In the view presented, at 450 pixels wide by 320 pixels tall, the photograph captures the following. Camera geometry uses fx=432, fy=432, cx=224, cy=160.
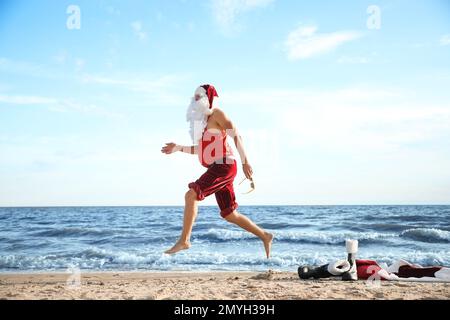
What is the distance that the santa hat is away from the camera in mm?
4465

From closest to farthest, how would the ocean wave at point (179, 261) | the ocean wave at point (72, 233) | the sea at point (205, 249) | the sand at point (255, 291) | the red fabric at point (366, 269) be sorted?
the sand at point (255, 291), the red fabric at point (366, 269), the ocean wave at point (179, 261), the sea at point (205, 249), the ocean wave at point (72, 233)

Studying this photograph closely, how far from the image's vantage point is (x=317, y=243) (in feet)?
41.7

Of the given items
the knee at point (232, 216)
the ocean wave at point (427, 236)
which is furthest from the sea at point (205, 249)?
the knee at point (232, 216)

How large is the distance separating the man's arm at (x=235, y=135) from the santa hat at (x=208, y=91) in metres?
0.20

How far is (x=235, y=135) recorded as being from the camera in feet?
14.1

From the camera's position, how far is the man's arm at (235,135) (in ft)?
14.1

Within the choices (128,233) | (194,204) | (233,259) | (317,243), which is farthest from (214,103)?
(128,233)

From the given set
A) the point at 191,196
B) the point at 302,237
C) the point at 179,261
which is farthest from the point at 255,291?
the point at 302,237

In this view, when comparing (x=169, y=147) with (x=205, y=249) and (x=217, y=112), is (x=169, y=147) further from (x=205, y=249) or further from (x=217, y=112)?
(x=205, y=249)

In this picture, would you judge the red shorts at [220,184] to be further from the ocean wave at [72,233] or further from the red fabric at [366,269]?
the ocean wave at [72,233]

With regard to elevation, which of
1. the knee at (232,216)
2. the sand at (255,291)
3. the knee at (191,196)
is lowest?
the sand at (255,291)

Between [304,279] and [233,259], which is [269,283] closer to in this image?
[304,279]

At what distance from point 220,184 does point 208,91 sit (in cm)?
98
